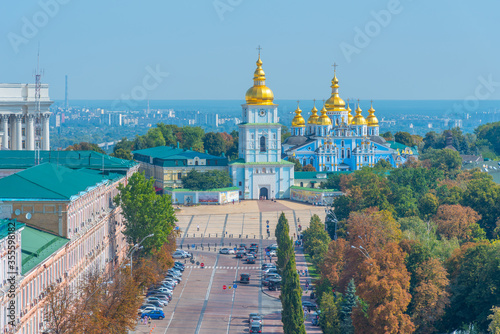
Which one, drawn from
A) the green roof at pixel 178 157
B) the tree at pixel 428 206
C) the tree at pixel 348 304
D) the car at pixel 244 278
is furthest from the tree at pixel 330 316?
the green roof at pixel 178 157

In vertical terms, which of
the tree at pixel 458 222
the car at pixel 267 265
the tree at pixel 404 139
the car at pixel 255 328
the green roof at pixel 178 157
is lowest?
the car at pixel 255 328

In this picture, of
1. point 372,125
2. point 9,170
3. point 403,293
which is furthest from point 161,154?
point 403,293

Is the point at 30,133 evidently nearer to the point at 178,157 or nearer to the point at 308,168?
the point at 178,157

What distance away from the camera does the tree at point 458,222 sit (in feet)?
238

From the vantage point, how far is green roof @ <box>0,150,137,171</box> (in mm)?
73125

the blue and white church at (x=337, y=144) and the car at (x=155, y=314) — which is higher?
the blue and white church at (x=337, y=144)

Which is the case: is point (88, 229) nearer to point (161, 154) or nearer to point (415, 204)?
point (415, 204)

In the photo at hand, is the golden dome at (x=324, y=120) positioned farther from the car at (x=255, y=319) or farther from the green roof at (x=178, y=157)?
the car at (x=255, y=319)

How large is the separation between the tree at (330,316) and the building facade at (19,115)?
185 feet

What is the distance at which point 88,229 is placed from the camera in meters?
58.5

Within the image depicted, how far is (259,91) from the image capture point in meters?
125

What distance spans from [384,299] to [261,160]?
250 ft

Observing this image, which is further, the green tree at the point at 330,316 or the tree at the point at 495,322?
the green tree at the point at 330,316

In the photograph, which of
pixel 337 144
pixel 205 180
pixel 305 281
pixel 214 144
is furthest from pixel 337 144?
pixel 305 281
